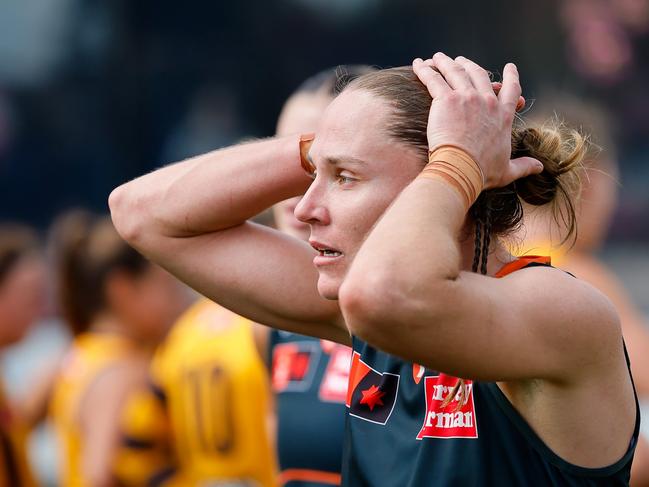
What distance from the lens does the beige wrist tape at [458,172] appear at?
2.00m

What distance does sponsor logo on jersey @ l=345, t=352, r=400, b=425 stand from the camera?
2320 millimetres

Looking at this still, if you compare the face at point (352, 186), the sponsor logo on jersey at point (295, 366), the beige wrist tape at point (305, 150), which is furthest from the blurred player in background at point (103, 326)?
the face at point (352, 186)

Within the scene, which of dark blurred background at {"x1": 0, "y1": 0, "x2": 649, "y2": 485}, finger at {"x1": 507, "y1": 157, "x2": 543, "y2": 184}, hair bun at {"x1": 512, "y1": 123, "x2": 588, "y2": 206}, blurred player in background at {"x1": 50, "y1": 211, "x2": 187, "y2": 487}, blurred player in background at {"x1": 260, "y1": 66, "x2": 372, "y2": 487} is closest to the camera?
finger at {"x1": 507, "y1": 157, "x2": 543, "y2": 184}

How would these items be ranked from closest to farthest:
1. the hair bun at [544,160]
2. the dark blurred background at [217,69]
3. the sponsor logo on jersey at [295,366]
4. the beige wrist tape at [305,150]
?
1. the hair bun at [544,160]
2. the beige wrist tape at [305,150]
3. the sponsor logo on jersey at [295,366]
4. the dark blurred background at [217,69]

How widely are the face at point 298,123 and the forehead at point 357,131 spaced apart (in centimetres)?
120

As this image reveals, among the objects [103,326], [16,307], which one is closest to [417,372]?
[16,307]

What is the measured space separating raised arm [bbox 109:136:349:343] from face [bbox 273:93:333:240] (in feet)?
2.63

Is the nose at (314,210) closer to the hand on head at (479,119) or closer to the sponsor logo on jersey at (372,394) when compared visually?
the hand on head at (479,119)

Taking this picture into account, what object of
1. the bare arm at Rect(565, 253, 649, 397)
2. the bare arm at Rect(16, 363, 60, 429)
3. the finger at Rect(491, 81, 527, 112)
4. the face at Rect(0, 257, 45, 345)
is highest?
the finger at Rect(491, 81, 527, 112)

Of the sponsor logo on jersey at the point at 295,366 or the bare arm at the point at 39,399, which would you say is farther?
the bare arm at the point at 39,399

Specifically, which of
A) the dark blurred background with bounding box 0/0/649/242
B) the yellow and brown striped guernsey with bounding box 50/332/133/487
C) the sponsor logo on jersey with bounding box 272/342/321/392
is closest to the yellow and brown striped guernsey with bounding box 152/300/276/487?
the yellow and brown striped guernsey with bounding box 50/332/133/487

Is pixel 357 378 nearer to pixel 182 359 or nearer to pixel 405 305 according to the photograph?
pixel 405 305

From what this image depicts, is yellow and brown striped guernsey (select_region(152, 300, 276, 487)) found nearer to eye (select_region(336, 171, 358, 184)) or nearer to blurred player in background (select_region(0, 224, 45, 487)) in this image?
blurred player in background (select_region(0, 224, 45, 487))

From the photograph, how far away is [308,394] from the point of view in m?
3.35
